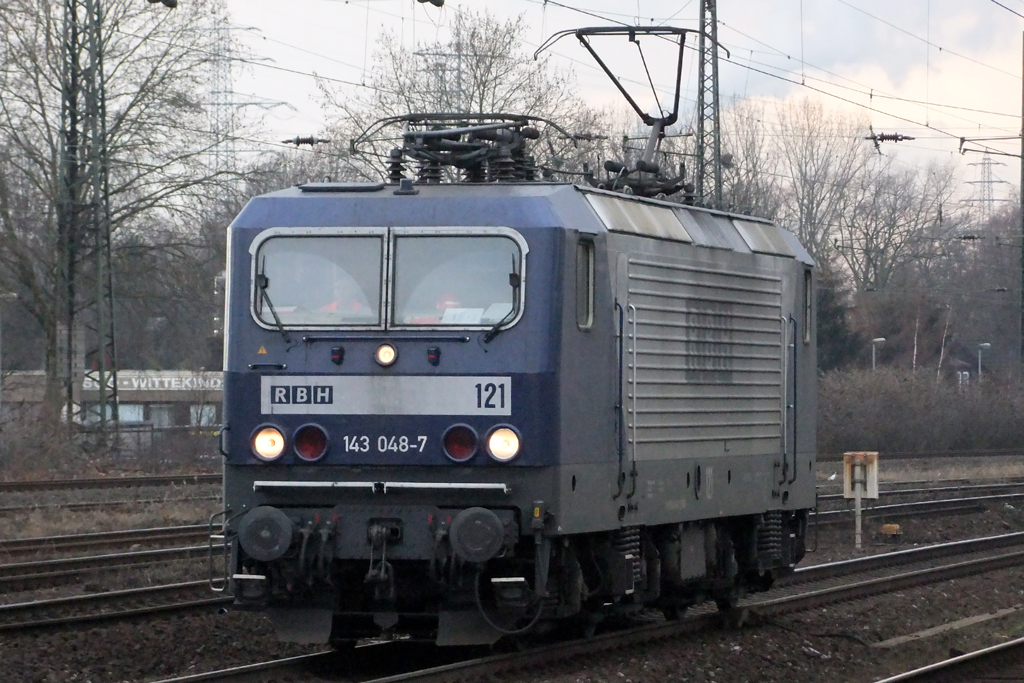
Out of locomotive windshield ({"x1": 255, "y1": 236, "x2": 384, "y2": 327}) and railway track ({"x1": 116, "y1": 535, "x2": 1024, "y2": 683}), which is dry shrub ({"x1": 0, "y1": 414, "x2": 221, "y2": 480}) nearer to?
railway track ({"x1": 116, "y1": 535, "x2": 1024, "y2": 683})

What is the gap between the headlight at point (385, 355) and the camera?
26.8 feet

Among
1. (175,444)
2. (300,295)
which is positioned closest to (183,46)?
(175,444)

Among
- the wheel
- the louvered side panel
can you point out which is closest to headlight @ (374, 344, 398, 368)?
the louvered side panel

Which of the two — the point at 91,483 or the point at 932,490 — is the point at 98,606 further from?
the point at 932,490

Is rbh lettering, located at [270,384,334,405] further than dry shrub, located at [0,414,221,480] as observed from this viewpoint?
No

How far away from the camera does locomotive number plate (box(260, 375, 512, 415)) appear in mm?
8070

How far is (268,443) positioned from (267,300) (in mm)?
863

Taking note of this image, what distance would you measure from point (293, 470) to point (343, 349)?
77cm

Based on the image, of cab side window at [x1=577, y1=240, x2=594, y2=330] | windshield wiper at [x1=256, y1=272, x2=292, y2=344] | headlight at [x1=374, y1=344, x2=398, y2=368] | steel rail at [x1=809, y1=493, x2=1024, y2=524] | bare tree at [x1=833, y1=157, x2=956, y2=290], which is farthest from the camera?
bare tree at [x1=833, y1=157, x2=956, y2=290]

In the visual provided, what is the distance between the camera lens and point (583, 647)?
364 inches

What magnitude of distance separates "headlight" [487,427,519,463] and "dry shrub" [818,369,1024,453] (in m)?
30.7

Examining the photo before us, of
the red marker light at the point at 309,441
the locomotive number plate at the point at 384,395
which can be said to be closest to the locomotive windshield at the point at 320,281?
the locomotive number plate at the point at 384,395

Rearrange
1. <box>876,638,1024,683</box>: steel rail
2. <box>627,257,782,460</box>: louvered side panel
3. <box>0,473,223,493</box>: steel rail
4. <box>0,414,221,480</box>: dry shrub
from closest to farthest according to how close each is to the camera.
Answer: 1. <box>876,638,1024,683</box>: steel rail
2. <box>627,257,782,460</box>: louvered side panel
3. <box>0,473,223,493</box>: steel rail
4. <box>0,414,221,480</box>: dry shrub

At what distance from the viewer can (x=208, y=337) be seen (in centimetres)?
5200
